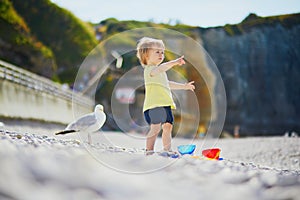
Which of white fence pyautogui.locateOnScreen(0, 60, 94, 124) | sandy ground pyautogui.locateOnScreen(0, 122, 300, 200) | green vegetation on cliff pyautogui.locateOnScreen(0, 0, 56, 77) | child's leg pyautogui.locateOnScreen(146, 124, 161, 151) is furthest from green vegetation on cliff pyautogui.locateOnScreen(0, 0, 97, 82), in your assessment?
sandy ground pyautogui.locateOnScreen(0, 122, 300, 200)

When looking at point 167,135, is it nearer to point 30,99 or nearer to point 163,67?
point 163,67

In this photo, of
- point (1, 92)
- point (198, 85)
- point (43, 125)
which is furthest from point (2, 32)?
point (198, 85)

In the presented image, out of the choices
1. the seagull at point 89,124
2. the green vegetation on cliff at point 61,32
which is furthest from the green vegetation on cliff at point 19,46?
the seagull at point 89,124

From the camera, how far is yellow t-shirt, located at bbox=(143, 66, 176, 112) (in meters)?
2.71

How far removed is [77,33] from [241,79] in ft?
28.0

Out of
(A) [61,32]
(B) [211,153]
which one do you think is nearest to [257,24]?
(A) [61,32]

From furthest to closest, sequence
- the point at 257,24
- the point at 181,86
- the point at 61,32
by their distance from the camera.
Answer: the point at 61,32 → the point at 257,24 → the point at 181,86

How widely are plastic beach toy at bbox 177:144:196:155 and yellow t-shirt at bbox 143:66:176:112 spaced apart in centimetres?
34

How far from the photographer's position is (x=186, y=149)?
2.91 meters

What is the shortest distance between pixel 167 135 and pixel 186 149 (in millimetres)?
234

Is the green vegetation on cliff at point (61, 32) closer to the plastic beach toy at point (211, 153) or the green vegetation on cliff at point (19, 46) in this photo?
the green vegetation on cliff at point (19, 46)

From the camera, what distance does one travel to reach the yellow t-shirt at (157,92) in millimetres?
2707

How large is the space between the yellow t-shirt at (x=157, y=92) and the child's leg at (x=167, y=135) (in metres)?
0.14

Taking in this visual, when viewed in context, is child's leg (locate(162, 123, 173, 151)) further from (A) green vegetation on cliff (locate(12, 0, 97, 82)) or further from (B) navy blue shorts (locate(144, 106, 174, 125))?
(A) green vegetation on cliff (locate(12, 0, 97, 82))
